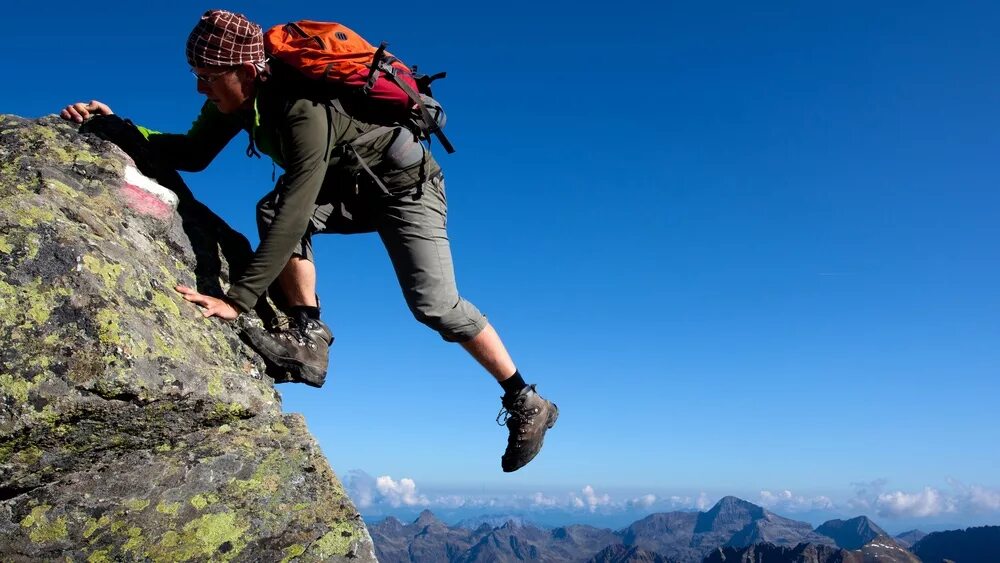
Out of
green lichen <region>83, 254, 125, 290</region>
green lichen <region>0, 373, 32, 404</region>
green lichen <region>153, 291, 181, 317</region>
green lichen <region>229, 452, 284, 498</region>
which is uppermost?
green lichen <region>83, 254, 125, 290</region>

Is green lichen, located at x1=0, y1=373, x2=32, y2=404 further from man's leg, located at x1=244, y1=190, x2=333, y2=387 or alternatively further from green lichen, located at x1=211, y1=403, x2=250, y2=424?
man's leg, located at x1=244, y1=190, x2=333, y2=387

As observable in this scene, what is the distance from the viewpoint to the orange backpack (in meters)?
7.33

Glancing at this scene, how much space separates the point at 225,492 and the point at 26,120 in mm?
5048

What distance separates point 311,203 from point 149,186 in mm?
2340

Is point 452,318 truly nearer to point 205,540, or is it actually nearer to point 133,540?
point 205,540

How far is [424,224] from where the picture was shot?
28.2 feet

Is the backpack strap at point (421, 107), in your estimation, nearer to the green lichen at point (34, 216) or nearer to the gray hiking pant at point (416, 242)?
the gray hiking pant at point (416, 242)

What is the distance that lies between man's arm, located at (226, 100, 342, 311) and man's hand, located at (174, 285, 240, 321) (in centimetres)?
12

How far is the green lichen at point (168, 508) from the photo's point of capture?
642 cm

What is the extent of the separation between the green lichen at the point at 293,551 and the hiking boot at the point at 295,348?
2.36m

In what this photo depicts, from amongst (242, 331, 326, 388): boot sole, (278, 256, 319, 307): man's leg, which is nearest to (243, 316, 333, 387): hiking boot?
(242, 331, 326, 388): boot sole

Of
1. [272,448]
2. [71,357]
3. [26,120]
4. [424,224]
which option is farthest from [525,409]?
[26,120]

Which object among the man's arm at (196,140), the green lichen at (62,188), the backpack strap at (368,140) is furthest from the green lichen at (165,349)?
the man's arm at (196,140)

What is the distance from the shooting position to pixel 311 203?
750cm
